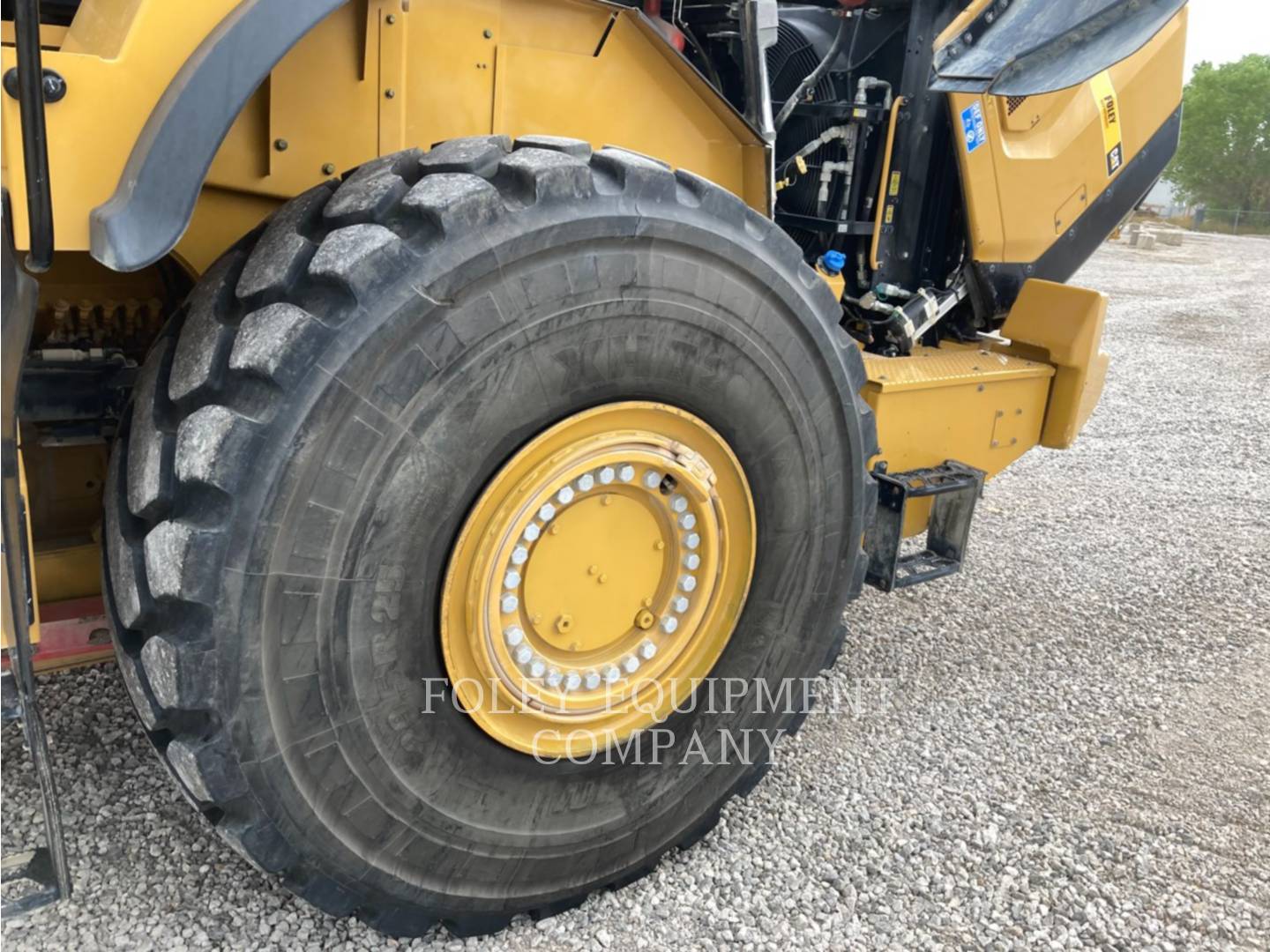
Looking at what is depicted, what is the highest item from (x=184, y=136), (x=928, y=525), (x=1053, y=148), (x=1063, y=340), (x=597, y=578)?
(x=1053, y=148)

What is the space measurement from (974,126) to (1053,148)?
49cm

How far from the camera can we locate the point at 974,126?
378 cm

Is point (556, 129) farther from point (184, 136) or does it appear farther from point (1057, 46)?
point (1057, 46)

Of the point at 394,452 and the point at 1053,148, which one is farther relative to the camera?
the point at 1053,148

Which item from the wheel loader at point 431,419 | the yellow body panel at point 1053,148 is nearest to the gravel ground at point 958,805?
the wheel loader at point 431,419

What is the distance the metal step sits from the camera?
135 inches

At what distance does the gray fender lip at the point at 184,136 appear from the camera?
1.59 meters

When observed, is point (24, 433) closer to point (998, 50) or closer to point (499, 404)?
point (499, 404)

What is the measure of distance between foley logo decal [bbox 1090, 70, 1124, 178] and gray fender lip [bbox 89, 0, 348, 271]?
11.5 feet

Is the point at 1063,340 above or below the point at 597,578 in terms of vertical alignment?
above

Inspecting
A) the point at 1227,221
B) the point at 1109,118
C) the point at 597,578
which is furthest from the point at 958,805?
the point at 1227,221

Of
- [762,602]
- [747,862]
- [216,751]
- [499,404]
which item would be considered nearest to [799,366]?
[762,602]

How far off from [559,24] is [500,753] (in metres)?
1.60

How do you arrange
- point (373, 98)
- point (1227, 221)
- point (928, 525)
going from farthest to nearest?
1. point (1227, 221)
2. point (928, 525)
3. point (373, 98)
